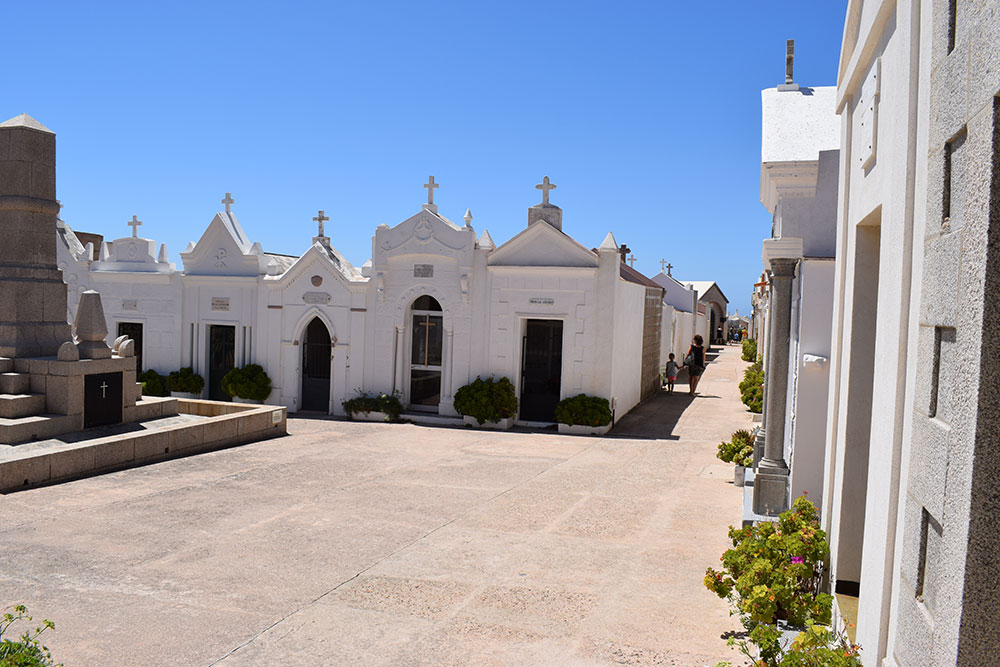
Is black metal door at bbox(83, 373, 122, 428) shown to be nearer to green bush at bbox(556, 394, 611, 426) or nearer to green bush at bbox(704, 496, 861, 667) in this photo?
green bush at bbox(556, 394, 611, 426)

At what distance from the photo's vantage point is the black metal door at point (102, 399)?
12812 mm

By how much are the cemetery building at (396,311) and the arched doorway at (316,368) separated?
0.11 feet

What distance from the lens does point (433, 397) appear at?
1866 centimetres

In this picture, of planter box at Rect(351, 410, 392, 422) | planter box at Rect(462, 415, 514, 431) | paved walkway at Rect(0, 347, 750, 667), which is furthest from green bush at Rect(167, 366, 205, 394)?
planter box at Rect(462, 415, 514, 431)

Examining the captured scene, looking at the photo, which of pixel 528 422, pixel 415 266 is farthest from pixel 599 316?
pixel 415 266

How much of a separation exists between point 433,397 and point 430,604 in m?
12.2

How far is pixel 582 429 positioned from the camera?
55.0ft

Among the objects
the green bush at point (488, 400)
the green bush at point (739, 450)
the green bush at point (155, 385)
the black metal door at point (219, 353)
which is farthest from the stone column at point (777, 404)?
the green bush at point (155, 385)

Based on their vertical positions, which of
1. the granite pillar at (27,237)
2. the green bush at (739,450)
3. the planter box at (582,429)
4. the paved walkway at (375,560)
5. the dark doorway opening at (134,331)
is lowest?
the paved walkway at (375,560)

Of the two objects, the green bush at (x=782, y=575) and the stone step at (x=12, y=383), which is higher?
the stone step at (x=12, y=383)

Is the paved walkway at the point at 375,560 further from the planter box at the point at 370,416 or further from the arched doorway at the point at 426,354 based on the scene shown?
the arched doorway at the point at 426,354

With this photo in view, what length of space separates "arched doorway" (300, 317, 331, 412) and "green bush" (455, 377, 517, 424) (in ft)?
12.7

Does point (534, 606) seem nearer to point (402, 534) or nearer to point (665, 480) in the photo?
point (402, 534)

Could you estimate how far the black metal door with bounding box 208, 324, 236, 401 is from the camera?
1995 cm
